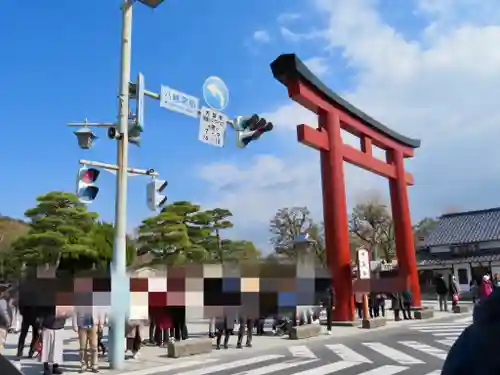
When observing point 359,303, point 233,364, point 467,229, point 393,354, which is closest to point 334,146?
point 359,303

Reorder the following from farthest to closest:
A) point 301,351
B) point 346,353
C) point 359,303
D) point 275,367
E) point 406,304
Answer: point 359,303 → point 406,304 → point 301,351 → point 346,353 → point 275,367

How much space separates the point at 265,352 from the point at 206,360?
1593mm

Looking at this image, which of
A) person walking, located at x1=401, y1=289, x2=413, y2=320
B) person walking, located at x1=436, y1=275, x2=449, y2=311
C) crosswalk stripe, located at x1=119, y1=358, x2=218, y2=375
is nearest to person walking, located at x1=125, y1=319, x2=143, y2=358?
crosswalk stripe, located at x1=119, y1=358, x2=218, y2=375

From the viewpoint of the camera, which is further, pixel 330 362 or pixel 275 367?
pixel 330 362

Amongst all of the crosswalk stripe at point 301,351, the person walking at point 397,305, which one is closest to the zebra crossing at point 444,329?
the person walking at point 397,305

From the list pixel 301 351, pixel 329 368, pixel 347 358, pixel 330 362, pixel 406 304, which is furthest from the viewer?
pixel 406 304

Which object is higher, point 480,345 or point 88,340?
point 480,345

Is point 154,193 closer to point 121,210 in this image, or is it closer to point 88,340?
point 121,210

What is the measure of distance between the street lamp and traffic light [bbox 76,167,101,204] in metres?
0.44

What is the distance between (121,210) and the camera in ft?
30.4

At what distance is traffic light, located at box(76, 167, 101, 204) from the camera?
9.23 m

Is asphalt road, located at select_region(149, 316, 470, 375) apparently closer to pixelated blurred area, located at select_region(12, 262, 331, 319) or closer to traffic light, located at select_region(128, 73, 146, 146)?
pixelated blurred area, located at select_region(12, 262, 331, 319)

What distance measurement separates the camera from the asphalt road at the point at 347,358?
8344 millimetres

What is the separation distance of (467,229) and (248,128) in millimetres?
30416
